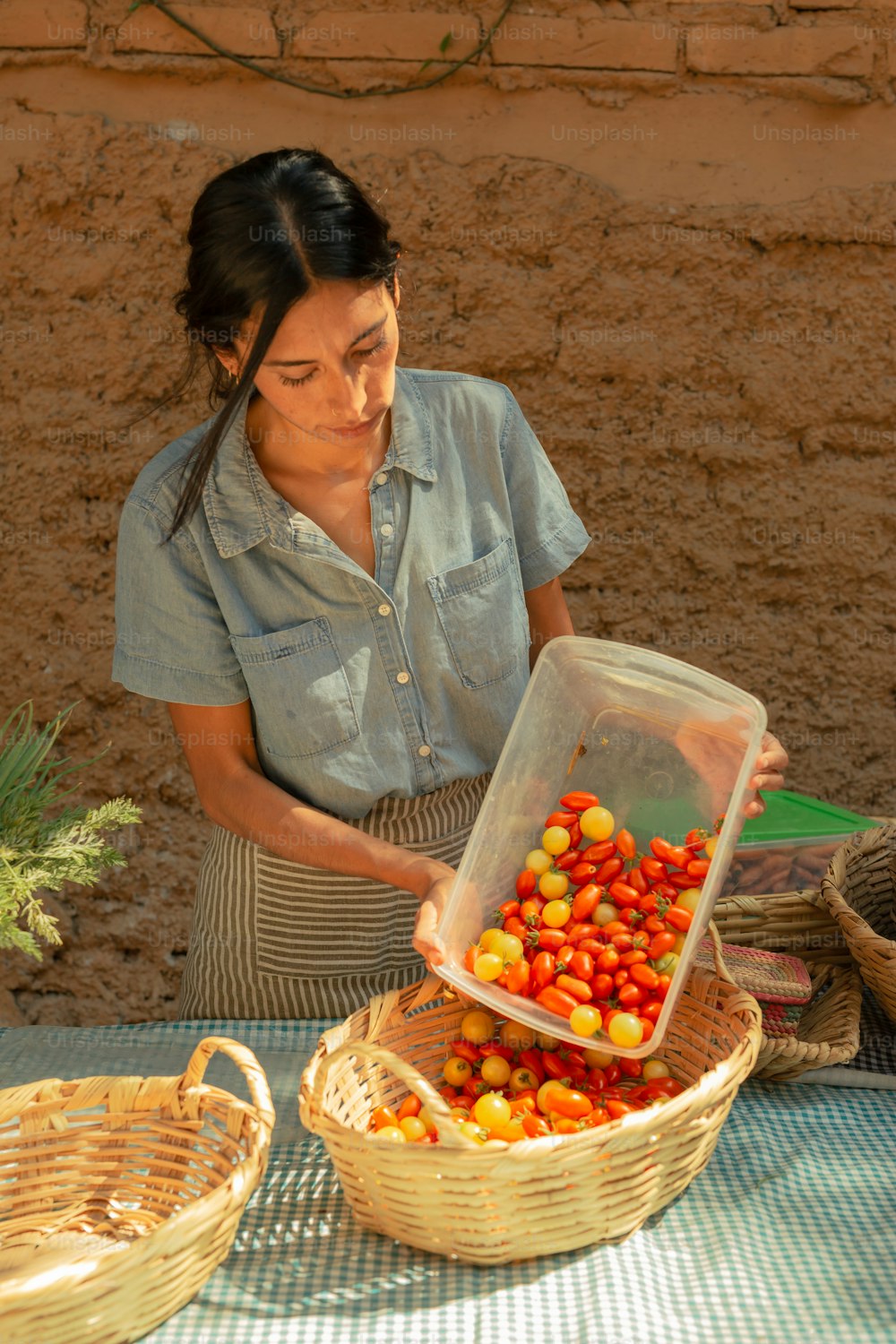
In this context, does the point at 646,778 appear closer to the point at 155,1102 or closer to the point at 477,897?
the point at 477,897

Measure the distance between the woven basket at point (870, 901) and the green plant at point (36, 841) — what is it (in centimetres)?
91

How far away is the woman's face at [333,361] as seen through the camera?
59.9 inches

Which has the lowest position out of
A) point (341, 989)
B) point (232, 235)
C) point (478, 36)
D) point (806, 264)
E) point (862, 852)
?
point (341, 989)

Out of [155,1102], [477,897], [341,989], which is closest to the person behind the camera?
[155,1102]

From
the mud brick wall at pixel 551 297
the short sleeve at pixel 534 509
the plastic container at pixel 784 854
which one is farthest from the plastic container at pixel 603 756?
the mud brick wall at pixel 551 297

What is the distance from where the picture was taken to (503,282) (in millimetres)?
2588

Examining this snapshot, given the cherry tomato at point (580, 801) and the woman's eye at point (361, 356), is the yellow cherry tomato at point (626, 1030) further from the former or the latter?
the woman's eye at point (361, 356)

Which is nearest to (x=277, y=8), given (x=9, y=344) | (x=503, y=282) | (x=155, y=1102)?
(x=503, y=282)

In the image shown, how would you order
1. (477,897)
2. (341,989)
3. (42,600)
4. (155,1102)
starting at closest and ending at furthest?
1. (155,1102)
2. (477,897)
3. (341,989)
4. (42,600)

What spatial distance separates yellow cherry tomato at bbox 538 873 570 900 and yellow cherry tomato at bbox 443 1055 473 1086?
0.67ft

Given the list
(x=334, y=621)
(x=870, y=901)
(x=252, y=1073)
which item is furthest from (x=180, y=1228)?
(x=870, y=901)

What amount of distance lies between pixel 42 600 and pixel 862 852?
1711 mm

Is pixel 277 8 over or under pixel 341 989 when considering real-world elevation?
over

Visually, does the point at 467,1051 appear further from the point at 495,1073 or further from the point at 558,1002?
the point at 558,1002
